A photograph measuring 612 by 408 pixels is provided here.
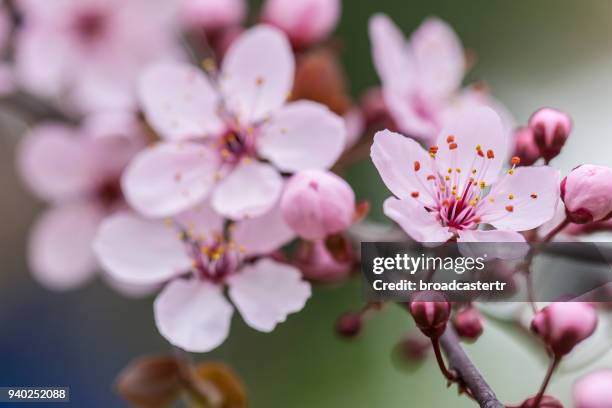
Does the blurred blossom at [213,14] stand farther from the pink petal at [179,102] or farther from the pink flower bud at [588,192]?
the pink flower bud at [588,192]

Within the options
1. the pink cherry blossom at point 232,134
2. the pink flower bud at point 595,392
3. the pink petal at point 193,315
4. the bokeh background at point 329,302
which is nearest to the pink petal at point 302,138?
the pink cherry blossom at point 232,134

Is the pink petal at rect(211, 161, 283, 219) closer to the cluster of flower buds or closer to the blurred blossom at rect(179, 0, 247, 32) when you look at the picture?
the cluster of flower buds

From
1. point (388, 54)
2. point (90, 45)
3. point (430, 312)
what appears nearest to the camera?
point (430, 312)

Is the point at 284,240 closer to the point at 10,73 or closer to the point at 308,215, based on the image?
the point at 308,215

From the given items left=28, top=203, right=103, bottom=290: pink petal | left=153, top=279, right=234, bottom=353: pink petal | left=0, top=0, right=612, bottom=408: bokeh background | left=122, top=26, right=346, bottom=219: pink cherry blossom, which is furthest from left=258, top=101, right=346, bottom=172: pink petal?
left=0, top=0, right=612, bottom=408: bokeh background

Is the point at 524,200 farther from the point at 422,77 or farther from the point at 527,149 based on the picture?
the point at 422,77

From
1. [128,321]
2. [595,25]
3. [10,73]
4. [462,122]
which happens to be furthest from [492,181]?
[128,321]

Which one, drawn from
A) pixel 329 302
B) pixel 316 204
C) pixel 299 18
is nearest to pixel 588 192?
pixel 316 204
